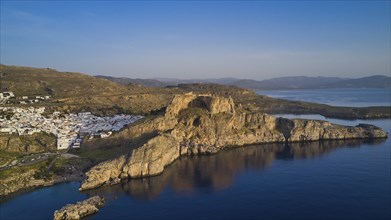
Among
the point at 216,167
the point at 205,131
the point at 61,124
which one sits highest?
the point at 61,124

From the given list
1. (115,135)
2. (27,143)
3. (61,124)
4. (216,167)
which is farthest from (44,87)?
(216,167)

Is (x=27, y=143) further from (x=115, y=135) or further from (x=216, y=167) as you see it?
(x=216, y=167)

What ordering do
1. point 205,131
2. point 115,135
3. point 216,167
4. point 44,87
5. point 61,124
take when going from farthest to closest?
point 44,87 < point 61,124 < point 205,131 < point 115,135 < point 216,167

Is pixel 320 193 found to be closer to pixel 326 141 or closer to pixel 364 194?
pixel 364 194

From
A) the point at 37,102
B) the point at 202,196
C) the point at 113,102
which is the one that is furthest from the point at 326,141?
the point at 37,102

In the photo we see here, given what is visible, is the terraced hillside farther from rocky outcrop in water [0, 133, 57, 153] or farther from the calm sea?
the calm sea

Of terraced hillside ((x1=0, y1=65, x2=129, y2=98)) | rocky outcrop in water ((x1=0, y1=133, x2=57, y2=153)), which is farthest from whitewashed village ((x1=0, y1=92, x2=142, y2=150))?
terraced hillside ((x1=0, y1=65, x2=129, y2=98))

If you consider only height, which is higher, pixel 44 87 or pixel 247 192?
pixel 44 87
